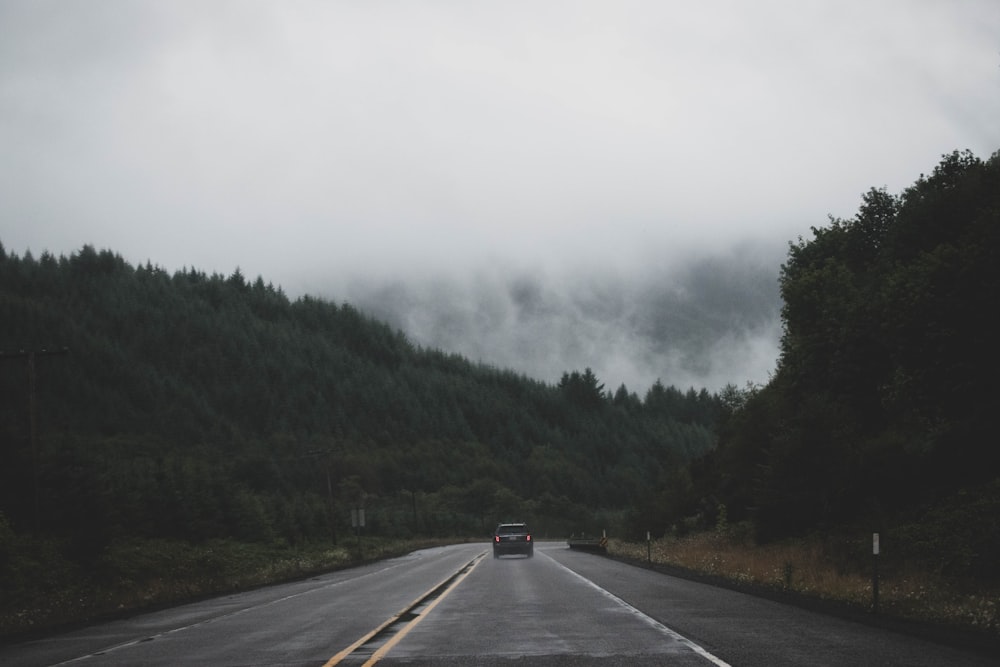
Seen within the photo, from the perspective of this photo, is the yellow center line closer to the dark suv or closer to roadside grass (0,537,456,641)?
roadside grass (0,537,456,641)

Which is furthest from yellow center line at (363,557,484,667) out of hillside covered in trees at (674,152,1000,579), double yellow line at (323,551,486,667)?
hillside covered in trees at (674,152,1000,579)

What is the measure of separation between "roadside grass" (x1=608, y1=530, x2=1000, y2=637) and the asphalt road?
5.51 ft

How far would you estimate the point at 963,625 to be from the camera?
16078mm

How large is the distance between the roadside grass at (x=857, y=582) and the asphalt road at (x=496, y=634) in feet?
5.51

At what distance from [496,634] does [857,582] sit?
37.8 feet

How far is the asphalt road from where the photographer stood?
1292 cm

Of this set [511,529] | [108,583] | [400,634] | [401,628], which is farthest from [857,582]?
[511,529]

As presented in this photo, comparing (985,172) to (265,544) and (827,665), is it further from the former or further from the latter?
(265,544)

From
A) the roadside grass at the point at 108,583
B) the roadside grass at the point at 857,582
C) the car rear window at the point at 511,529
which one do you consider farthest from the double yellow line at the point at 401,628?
the car rear window at the point at 511,529

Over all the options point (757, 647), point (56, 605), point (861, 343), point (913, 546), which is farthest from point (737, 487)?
point (757, 647)

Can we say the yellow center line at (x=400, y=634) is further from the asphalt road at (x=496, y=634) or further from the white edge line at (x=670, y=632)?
the white edge line at (x=670, y=632)

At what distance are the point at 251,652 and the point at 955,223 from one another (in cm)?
4555

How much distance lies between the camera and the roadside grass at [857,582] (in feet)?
56.7

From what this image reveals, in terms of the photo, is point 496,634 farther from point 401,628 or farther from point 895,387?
point 895,387
